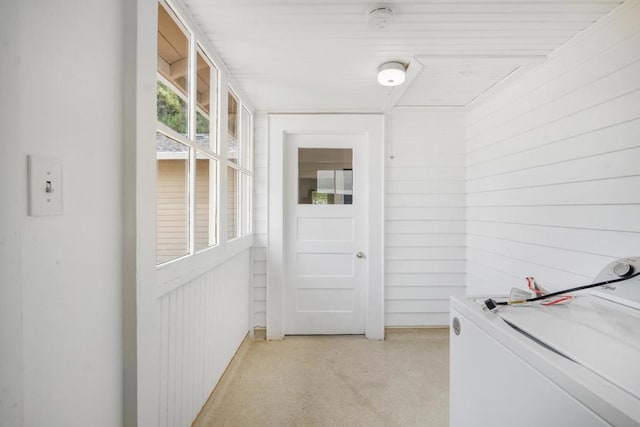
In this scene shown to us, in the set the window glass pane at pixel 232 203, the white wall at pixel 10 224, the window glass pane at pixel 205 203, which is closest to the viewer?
the white wall at pixel 10 224

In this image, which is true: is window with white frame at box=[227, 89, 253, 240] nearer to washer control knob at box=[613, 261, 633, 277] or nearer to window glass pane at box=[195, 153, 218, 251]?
window glass pane at box=[195, 153, 218, 251]

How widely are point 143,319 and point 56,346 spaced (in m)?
0.29

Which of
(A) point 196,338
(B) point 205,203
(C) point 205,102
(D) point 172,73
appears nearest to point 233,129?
(C) point 205,102

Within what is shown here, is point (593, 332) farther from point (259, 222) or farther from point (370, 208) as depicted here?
point (259, 222)

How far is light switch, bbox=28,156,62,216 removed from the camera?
0.65 metres

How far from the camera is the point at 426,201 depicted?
2854 mm

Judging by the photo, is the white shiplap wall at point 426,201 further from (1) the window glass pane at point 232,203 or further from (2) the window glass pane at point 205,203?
Answer: (2) the window glass pane at point 205,203

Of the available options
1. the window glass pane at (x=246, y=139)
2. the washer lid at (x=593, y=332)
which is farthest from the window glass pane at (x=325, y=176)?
the washer lid at (x=593, y=332)

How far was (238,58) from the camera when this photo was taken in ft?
6.21

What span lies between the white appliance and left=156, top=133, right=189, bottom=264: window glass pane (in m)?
1.31

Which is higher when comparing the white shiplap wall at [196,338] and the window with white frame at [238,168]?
the window with white frame at [238,168]

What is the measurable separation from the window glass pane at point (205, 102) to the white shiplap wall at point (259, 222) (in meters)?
0.98

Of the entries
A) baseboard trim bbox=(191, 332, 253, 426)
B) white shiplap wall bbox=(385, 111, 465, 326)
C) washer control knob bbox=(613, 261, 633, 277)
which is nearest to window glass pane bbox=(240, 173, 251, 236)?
baseboard trim bbox=(191, 332, 253, 426)

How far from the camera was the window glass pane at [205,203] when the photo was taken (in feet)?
5.17
